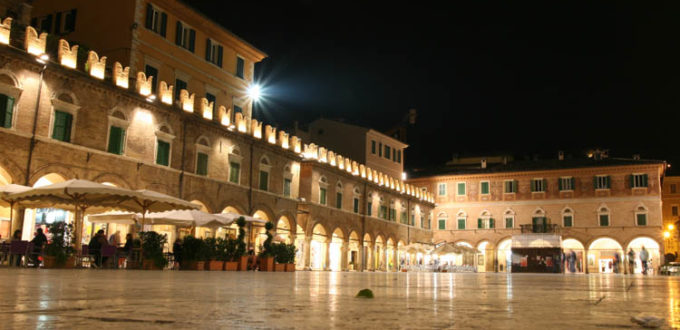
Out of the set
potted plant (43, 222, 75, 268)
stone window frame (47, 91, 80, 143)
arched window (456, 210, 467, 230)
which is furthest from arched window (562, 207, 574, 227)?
potted plant (43, 222, 75, 268)

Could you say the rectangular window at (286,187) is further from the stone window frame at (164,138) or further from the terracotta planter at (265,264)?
the terracotta planter at (265,264)

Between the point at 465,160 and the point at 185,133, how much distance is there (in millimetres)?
40385

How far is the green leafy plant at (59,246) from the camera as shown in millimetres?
14766

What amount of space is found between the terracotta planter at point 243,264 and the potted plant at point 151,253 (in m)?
3.45

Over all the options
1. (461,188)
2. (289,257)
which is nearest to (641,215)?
(461,188)

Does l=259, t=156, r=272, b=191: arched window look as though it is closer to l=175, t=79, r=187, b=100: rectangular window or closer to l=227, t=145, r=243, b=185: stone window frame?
l=227, t=145, r=243, b=185: stone window frame

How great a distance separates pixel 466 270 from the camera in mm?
39312

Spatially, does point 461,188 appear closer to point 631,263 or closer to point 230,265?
point 631,263

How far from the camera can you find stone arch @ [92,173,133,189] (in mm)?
20156

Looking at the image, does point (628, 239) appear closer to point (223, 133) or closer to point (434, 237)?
point (434, 237)

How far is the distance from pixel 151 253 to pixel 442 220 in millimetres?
37933

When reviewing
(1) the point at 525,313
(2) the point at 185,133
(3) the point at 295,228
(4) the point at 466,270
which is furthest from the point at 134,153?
(4) the point at 466,270

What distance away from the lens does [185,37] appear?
2606cm

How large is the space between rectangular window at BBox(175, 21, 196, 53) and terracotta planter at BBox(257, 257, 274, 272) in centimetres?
1037
